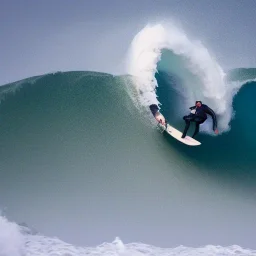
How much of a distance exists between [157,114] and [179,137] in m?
0.81

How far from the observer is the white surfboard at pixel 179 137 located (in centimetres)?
823

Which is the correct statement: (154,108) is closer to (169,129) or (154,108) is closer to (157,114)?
(157,114)

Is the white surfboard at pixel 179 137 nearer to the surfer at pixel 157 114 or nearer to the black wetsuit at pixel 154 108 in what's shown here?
the surfer at pixel 157 114

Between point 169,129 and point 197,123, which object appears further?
point 169,129

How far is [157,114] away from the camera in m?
8.58

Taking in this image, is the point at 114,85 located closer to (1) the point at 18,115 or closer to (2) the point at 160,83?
(2) the point at 160,83

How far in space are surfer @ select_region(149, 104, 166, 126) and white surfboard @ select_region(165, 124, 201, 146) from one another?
0.20 m

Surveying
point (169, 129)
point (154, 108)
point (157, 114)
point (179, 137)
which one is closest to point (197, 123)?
point (179, 137)

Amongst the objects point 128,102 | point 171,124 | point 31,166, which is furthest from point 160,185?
point 31,166

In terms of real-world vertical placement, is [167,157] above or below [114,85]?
below

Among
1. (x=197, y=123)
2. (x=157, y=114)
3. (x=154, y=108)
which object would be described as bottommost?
(x=197, y=123)

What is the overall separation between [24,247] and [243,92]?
7.04m

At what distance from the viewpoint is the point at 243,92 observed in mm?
9875

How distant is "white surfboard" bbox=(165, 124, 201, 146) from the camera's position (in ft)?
27.0
